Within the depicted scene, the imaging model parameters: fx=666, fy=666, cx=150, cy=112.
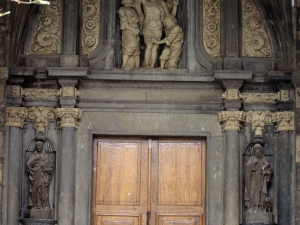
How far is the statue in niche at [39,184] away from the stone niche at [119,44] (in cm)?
146

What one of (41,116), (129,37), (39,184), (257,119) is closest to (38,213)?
(39,184)

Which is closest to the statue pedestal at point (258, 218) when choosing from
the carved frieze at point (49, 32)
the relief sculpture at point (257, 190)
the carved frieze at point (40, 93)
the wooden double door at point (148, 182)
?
the relief sculpture at point (257, 190)

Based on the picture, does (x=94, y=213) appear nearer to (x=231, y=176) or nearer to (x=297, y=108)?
(x=231, y=176)

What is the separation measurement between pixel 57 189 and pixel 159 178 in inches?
54.3

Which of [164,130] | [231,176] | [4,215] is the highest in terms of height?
[164,130]

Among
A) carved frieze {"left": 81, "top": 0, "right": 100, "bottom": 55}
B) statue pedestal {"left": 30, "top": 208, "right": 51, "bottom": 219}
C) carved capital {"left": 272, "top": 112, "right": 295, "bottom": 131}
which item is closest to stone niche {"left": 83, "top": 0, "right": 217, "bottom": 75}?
carved frieze {"left": 81, "top": 0, "right": 100, "bottom": 55}

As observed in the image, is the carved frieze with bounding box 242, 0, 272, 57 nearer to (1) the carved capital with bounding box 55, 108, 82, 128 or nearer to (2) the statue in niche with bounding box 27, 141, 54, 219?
(1) the carved capital with bounding box 55, 108, 82, 128

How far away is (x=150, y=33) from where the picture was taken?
911 centimetres

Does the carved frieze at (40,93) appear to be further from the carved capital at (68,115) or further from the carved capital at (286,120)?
the carved capital at (286,120)

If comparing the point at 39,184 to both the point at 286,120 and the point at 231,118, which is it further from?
the point at 286,120

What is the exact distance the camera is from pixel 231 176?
8766 millimetres

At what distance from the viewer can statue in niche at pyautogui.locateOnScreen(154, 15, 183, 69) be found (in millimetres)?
9102

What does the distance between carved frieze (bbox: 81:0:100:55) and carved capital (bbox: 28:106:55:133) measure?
3.09 ft

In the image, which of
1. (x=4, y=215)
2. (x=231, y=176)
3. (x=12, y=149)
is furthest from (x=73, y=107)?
→ (x=231, y=176)
